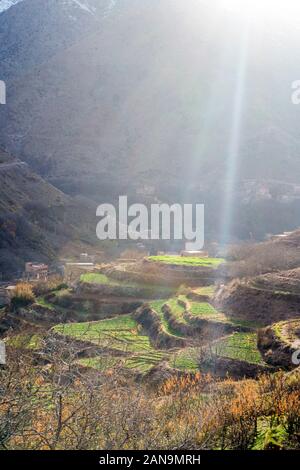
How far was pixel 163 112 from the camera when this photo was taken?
273 feet

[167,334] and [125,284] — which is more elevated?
[125,284]

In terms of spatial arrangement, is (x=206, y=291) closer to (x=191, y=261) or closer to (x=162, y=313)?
(x=162, y=313)

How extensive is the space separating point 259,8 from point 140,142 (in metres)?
38.3

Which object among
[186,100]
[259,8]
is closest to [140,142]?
[186,100]

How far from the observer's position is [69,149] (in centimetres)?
8112

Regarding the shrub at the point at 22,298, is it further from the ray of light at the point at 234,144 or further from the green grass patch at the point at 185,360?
the ray of light at the point at 234,144

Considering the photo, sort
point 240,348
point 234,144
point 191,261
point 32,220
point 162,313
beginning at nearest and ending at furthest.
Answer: point 240,348, point 162,313, point 191,261, point 32,220, point 234,144

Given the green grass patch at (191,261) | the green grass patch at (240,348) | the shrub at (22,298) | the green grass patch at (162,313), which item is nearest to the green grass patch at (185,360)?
the green grass patch at (240,348)

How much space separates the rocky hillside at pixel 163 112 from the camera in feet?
227

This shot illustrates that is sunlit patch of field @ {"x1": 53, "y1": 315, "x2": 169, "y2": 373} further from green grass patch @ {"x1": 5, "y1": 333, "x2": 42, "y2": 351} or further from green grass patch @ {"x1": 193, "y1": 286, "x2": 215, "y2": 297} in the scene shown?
green grass patch @ {"x1": 193, "y1": 286, "x2": 215, "y2": 297}

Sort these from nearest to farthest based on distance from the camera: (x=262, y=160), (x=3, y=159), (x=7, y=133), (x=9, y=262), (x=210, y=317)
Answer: (x=210, y=317), (x=9, y=262), (x=3, y=159), (x=262, y=160), (x=7, y=133)

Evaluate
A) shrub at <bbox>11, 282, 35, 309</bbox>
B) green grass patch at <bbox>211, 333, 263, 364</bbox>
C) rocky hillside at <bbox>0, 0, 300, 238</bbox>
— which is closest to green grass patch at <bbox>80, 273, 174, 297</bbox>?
shrub at <bbox>11, 282, 35, 309</bbox>

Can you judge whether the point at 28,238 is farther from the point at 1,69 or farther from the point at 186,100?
the point at 1,69

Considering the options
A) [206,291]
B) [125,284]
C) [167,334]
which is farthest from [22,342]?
[125,284]
